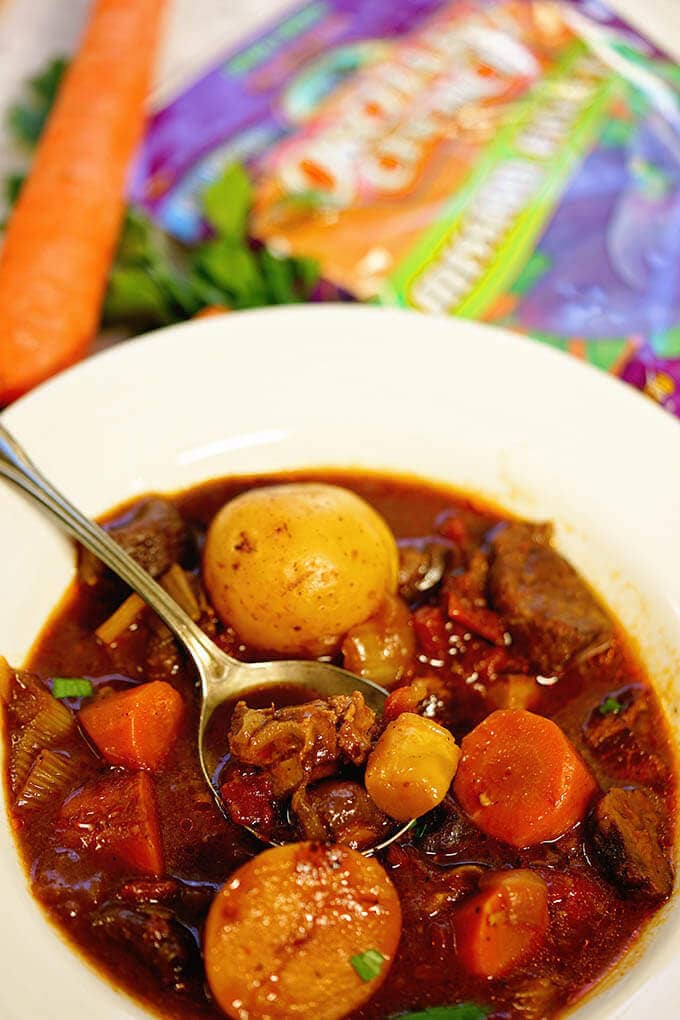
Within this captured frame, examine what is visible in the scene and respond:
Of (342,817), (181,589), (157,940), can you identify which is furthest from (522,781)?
(181,589)

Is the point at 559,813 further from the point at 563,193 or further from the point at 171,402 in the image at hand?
the point at 563,193

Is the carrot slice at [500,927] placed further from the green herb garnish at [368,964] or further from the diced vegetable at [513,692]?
the diced vegetable at [513,692]

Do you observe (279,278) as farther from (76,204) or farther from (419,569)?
(419,569)

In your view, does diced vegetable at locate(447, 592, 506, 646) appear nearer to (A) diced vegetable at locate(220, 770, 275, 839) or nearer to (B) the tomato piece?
(B) the tomato piece

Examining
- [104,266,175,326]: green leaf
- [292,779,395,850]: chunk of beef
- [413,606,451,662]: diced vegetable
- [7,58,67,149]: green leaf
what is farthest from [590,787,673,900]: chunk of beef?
[7,58,67,149]: green leaf

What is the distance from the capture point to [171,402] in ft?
10.7

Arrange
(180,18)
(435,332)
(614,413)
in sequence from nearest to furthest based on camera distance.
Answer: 1. (614,413)
2. (435,332)
3. (180,18)

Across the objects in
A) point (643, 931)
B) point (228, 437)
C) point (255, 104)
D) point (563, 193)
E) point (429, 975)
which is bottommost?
point (643, 931)

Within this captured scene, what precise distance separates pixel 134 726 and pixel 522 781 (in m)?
1.00

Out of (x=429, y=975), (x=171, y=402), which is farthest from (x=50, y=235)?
(x=429, y=975)

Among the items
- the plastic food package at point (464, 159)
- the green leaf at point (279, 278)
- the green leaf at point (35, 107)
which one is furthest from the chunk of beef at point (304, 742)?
the green leaf at point (35, 107)

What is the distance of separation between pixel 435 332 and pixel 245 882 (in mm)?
1949

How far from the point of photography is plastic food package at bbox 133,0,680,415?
13.3ft

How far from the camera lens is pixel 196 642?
9.20 feet
